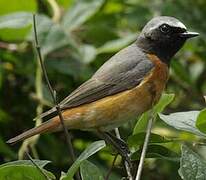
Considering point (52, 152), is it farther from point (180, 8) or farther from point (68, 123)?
point (180, 8)

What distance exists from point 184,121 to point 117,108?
1.16 m

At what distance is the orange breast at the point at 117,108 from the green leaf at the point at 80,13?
1051 millimetres

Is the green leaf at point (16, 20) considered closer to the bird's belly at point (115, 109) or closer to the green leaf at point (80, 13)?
the green leaf at point (80, 13)

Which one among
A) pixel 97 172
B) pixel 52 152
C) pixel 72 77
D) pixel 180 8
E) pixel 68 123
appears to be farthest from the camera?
pixel 180 8

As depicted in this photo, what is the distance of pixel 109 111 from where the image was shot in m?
4.07

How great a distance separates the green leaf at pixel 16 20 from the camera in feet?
15.3

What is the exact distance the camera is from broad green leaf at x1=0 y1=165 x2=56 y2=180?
266 centimetres

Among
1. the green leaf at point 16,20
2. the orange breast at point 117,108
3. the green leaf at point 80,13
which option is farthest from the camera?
the green leaf at point 80,13

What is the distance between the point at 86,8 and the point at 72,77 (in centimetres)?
53

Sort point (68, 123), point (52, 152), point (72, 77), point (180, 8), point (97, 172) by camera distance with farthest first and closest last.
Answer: point (180, 8)
point (72, 77)
point (52, 152)
point (68, 123)
point (97, 172)

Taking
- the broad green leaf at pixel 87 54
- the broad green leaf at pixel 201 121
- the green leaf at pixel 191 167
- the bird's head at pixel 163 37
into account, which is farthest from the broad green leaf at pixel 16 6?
the green leaf at pixel 191 167

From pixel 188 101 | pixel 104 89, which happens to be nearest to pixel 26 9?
pixel 104 89

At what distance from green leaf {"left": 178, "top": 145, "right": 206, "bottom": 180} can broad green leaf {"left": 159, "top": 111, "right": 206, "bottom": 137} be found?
0.23 metres

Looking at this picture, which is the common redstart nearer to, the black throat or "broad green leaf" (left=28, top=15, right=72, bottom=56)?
the black throat
